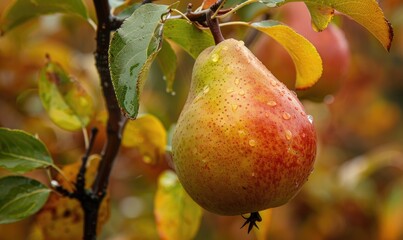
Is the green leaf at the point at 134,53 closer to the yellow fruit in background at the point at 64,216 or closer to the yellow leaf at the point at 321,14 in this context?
the yellow leaf at the point at 321,14

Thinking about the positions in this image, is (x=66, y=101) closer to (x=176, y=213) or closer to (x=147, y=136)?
(x=147, y=136)

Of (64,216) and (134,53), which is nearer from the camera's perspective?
(134,53)

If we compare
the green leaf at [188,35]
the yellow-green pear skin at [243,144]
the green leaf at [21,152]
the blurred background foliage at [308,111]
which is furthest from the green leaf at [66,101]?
the yellow-green pear skin at [243,144]

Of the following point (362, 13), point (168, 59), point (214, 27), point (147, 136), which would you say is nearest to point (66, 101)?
point (147, 136)

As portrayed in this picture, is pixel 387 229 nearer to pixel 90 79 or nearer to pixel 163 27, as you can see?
pixel 90 79

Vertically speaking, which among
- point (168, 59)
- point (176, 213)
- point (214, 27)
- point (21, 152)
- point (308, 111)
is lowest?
point (308, 111)
